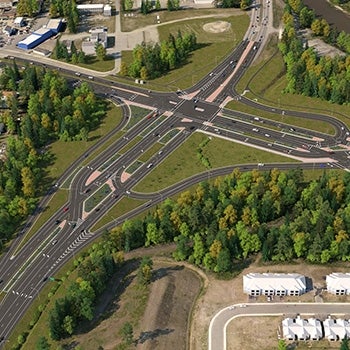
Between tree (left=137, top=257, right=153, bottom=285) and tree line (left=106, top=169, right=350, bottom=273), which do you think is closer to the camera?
tree (left=137, top=257, right=153, bottom=285)

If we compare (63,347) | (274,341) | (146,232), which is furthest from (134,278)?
(274,341)

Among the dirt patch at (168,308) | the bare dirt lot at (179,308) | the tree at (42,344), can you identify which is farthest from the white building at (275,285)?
the tree at (42,344)

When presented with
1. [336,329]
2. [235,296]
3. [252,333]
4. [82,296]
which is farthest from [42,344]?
[336,329]

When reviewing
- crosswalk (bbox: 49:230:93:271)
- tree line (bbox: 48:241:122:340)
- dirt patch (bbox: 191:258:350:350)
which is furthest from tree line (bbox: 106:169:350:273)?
tree line (bbox: 48:241:122:340)

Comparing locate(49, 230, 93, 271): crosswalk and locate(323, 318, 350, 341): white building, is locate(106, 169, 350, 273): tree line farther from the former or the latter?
locate(323, 318, 350, 341): white building

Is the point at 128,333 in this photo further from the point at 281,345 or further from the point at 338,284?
the point at 338,284

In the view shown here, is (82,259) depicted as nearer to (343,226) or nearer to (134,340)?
(134,340)
